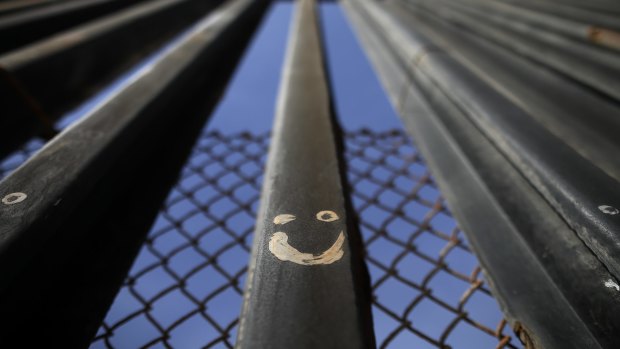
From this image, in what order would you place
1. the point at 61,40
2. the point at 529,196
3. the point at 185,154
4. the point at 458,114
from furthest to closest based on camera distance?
the point at 61,40
the point at 185,154
the point at 458,114
the point at 529,196

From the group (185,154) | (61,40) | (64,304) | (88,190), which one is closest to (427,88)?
(185,154)

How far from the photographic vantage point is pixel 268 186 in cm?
90

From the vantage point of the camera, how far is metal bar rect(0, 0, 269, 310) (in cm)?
65

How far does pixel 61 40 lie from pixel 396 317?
181 cm

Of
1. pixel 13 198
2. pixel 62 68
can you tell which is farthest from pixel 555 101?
pixel 62 68

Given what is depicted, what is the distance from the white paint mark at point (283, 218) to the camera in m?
0.74

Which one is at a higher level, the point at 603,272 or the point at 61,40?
the point at 61,40

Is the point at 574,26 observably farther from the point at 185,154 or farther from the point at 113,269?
the point at 113,269

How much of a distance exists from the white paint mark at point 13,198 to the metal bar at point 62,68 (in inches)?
27.4

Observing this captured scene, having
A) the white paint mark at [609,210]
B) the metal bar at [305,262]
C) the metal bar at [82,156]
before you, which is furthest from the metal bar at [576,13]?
the metal bar at [82,156]

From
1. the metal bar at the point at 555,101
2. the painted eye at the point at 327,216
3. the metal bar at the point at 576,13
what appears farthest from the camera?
the metal bar at the point at 576,13

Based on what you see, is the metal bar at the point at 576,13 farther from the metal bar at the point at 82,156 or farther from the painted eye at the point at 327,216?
the metal bar at the point at 82,156

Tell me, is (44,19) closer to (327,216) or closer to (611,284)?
(327,216)

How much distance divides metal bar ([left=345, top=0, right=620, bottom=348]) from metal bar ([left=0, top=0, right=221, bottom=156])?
149 centimetres
